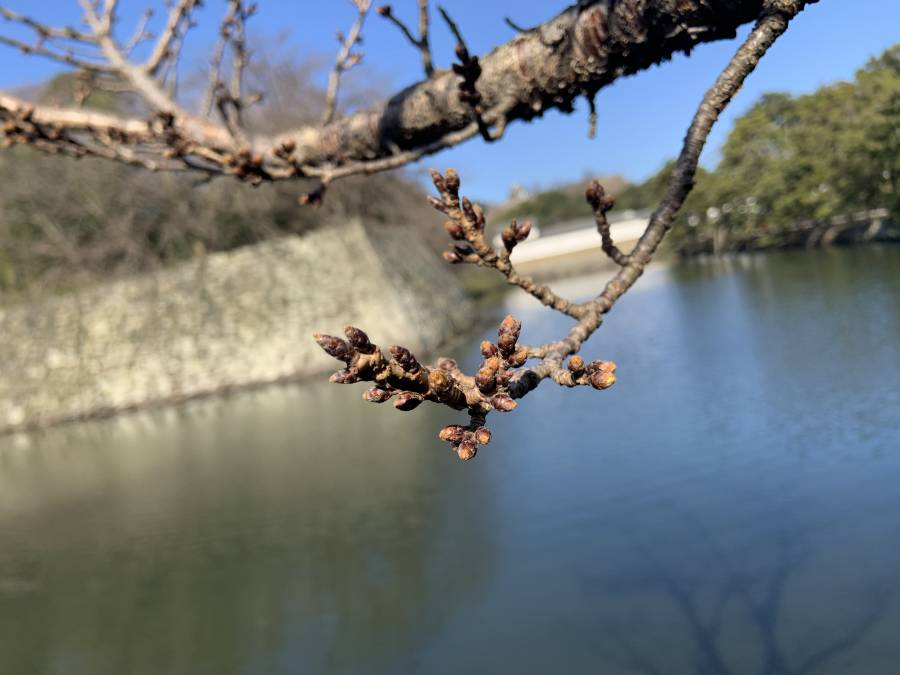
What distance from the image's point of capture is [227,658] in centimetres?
390

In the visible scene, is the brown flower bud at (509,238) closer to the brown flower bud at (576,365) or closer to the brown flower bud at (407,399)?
the brown flower bud at (576,365)

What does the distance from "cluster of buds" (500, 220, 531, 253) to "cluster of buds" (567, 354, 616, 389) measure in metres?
0.34

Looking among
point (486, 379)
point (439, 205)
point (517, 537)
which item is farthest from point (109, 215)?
point (486, 379)

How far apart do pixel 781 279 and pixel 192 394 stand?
11815 millimetres

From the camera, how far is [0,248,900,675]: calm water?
3486 mm

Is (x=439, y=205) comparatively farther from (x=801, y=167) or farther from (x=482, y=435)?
(x=801, y=167)

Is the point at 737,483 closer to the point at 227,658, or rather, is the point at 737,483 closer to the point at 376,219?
the point at 227,658

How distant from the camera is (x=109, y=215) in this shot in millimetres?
14336

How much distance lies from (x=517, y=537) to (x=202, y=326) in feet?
31.6

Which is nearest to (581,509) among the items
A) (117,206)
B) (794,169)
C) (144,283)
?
(144,283)

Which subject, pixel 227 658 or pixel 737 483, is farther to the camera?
pixel 737 483

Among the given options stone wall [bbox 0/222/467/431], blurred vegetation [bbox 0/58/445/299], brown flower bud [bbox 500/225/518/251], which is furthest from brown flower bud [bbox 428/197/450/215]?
blurred vegetation [bbox 0/58/445/299]

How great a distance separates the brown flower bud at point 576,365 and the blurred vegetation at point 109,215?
43.1ft

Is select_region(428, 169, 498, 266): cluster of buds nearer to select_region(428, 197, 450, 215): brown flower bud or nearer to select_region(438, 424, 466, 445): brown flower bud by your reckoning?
select_region(428, 197, 450, 215): brown flower bud
